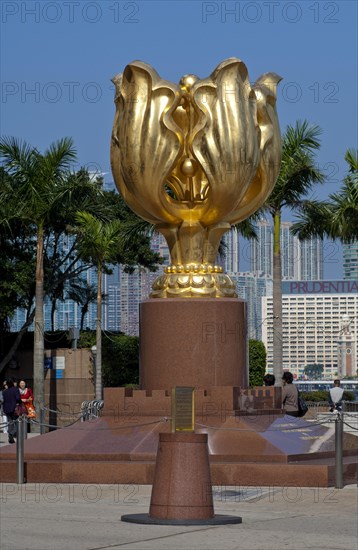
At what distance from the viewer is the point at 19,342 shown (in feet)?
131

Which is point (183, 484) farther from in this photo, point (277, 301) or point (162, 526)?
point (277, 301)

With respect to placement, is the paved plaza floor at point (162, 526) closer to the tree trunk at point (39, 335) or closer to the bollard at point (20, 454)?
the bollard at point (20, 454)

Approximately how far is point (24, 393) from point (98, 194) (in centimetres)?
1206

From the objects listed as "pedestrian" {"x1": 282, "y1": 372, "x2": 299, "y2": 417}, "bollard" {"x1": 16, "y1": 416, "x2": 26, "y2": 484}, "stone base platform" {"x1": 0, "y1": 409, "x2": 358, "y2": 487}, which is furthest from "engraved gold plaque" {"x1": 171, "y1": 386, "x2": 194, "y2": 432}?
"pedestrian" {"x1": 282, "y1": 372, "x2": 299, "y2": 417}

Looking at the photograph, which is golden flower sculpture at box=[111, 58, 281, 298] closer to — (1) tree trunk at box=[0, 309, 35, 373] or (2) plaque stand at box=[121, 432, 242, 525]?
(2) plaque stand at box=[121, 432, 242, 525]

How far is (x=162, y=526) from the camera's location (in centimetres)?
1255

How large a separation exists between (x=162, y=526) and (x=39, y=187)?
65.1ft

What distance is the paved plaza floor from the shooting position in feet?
38.0

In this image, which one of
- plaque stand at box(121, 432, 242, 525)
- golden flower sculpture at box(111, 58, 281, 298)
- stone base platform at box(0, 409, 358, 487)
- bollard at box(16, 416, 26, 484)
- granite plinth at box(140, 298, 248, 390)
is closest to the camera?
plaque stand at box(121, 432, 242, 525)

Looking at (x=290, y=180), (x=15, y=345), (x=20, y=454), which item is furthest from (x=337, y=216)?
(x=20, y=454)

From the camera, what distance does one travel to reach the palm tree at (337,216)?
32.1m

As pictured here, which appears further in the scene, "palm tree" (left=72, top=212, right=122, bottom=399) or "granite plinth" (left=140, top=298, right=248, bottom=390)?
"palm tree" (left=72, top=212, right=122, bottom=399)

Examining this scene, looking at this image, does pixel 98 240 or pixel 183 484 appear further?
pixel 98 240

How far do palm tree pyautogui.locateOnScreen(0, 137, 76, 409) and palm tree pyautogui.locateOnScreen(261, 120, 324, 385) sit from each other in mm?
4875
